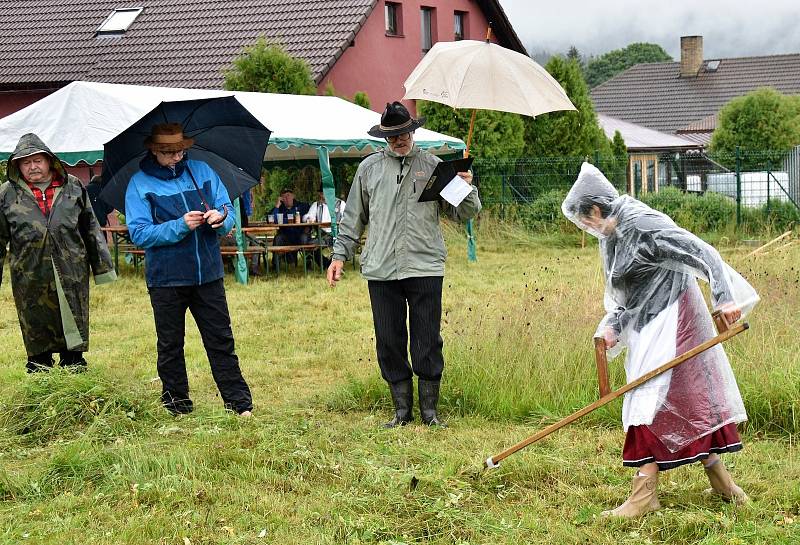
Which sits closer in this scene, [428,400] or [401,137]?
[401,137]

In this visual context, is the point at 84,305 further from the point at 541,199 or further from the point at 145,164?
the point at 541,199

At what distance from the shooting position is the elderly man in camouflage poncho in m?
6.93

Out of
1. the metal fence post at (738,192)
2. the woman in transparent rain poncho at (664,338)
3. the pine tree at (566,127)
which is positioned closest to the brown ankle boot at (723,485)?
the woman in transparent rain poncho at (664,338)

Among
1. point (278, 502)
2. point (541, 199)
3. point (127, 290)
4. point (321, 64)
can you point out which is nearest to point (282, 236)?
point (127, 290)

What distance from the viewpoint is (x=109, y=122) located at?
14.5m

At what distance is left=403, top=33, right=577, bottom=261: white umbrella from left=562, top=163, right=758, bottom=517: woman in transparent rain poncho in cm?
280

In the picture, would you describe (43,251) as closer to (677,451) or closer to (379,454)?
(379,454)

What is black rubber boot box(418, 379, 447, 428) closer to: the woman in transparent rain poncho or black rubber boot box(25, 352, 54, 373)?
the woman in transparent rain poncho

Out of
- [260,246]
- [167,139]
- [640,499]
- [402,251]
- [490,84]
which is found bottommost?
[260,246]

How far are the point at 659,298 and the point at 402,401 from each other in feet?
7.65

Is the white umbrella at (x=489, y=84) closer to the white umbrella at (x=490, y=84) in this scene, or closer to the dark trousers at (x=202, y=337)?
the white umbrella at (x=490, y=84)

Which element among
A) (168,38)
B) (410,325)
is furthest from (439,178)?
(168,38)

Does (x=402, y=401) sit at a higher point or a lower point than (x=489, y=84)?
lower

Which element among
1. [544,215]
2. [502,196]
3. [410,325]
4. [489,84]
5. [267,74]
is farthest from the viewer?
[502,196]
